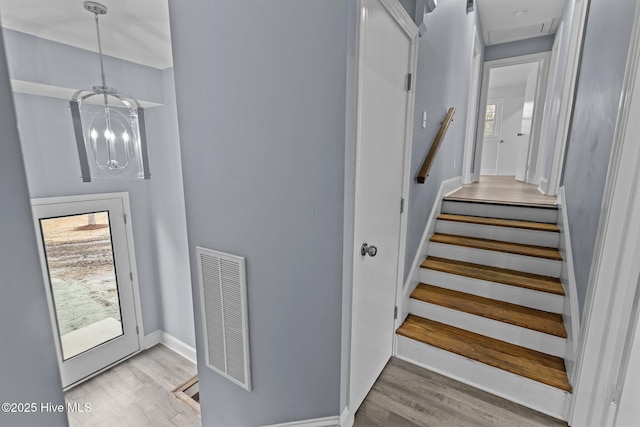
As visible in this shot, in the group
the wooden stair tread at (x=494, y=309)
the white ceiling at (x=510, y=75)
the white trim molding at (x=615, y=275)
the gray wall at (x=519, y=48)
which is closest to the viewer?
the white trim molding at (x=615, y=275)

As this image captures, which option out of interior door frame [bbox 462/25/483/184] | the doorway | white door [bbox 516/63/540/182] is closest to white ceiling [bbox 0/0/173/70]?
interior door frame [bbox 462/25/483/184]

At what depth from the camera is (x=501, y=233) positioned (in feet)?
7.98

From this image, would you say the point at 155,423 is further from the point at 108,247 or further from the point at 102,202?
the point at 102,202

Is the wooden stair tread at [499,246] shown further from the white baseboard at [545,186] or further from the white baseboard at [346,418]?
the white baseboard at [346,418]

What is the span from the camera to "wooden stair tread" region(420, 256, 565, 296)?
78.2 inches

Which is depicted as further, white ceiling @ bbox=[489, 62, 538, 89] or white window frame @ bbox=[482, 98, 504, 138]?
white window frame @ bbox=[482, 98, 504, 138]

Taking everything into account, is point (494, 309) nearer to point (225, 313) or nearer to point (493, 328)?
point (493, 328)

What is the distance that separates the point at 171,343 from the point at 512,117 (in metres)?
7.44

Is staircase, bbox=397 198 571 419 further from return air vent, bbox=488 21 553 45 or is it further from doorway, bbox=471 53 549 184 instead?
return air vent, bbox=488 21 553 45

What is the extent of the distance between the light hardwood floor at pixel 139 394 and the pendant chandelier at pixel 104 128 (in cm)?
195

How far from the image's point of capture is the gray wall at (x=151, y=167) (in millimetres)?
1761

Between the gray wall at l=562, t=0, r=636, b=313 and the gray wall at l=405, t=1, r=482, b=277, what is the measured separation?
95cm

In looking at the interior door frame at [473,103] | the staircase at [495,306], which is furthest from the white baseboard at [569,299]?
the interior door frame at [473,103]

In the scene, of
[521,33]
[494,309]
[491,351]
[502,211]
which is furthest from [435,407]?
[521,33]
